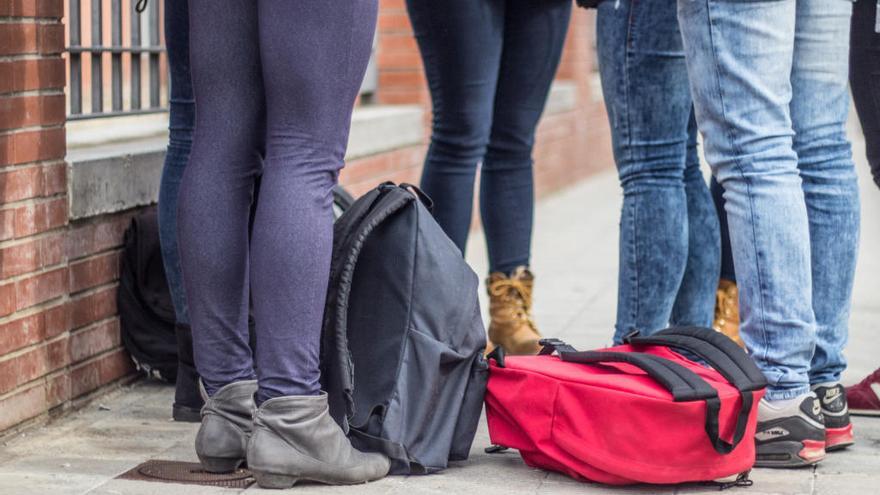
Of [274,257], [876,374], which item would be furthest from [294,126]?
[876,374]

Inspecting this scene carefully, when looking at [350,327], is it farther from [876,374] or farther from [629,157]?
[876,374]

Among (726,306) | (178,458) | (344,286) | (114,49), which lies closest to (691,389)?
(344,286)

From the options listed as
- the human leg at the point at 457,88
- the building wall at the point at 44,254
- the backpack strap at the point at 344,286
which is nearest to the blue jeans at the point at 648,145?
the human leg at the point at 457,88

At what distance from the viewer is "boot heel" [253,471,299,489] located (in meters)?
2.86

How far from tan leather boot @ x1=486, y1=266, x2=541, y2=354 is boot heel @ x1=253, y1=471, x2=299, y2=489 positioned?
141cm

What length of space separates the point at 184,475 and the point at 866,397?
171cm

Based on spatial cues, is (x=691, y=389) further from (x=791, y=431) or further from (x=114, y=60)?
(x=114, y=60)

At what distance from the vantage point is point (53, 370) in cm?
351

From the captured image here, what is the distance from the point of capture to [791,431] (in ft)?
10.2

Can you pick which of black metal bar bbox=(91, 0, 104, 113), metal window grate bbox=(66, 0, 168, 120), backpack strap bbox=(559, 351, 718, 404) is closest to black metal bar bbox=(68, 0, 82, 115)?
metal window grate bbox=(66, 0, 168, 120)

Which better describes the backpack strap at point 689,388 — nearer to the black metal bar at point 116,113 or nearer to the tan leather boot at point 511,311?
the tan leather boot at point 511,311

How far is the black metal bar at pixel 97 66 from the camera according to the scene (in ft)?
13.9

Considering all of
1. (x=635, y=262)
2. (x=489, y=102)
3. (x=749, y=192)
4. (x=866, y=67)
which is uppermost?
(x=866, y=67)

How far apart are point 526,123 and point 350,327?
1322 millimetres
